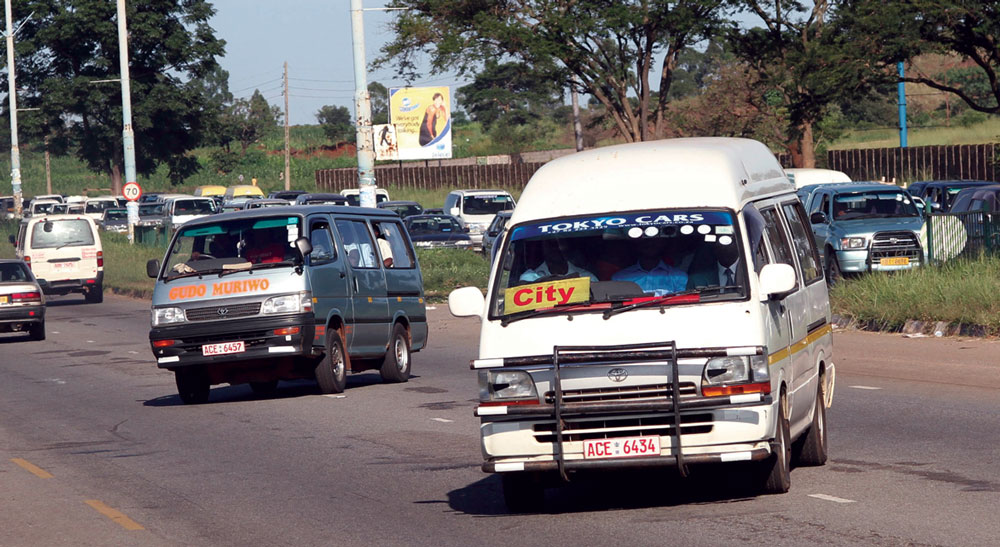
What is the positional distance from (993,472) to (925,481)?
0.57m

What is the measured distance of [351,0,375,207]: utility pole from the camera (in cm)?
2714

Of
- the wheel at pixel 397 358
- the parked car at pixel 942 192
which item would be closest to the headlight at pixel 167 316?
the wheel at pixel 397 358

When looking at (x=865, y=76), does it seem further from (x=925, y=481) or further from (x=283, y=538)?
(x=283, y=538)

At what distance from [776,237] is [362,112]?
724 inches

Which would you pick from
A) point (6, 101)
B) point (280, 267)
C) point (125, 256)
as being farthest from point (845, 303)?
point (6, 101)

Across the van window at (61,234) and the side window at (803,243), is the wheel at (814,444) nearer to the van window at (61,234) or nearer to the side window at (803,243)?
the side window at (803,243)

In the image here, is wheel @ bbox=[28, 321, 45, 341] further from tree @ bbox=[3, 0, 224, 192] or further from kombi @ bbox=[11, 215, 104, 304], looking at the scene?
tree @ bbox=[3, 0, 224, 192]

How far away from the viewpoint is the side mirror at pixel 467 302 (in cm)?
881

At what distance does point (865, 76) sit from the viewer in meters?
29.8

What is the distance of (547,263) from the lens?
8773mm

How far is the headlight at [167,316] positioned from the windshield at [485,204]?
29.8 m

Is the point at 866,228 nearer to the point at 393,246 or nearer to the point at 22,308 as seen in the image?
the point at 393,246

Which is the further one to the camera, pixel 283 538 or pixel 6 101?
pixel 6 101

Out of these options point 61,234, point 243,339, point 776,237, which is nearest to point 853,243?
point 243,339
